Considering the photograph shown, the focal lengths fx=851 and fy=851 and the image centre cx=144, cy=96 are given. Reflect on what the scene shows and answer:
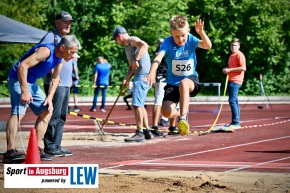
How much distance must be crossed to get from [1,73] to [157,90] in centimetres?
2348

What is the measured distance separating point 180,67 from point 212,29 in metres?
30.7

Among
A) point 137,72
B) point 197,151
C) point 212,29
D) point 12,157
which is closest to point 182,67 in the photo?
point 197,151

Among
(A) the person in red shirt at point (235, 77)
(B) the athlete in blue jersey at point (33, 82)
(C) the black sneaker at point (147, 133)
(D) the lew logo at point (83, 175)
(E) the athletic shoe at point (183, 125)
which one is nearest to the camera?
(D) the lew logo at point (83, 175)

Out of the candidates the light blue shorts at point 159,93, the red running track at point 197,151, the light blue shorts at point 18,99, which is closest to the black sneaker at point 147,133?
the red running track at point 197,151

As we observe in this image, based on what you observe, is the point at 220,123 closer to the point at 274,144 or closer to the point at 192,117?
the point at 192,117

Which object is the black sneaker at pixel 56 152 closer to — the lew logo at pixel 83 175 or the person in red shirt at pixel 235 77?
the lew logo at pixel 83 175

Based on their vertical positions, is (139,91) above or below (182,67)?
below

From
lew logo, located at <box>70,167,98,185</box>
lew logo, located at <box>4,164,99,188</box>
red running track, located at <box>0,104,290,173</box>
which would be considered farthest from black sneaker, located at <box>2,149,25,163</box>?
lew logo, located at <box>70,167,98,185</box>

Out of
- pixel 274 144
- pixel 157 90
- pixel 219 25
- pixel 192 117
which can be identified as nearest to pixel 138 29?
pixel 219 25

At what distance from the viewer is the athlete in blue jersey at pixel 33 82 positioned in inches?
453

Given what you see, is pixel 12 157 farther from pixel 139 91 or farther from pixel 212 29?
pixel 212 29

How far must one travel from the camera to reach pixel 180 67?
13.0 meters

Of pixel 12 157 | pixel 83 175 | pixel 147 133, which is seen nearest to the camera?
pixel 83 175

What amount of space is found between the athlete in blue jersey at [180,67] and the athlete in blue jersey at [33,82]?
154 centimetres
